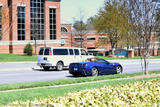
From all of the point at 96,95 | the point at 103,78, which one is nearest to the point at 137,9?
the point at 103,78

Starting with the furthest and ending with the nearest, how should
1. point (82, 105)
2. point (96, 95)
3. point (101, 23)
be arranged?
point (101, 23) < point (96, 95) < point (82, 105)

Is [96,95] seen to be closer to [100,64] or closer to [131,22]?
[131,22]

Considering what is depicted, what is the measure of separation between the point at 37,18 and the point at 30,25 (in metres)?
2.24

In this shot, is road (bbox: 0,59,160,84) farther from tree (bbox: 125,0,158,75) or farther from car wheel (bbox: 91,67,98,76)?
tree (bbox: 125,0,158,75)

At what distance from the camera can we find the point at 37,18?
5216cm

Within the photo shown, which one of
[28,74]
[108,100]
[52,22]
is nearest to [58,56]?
[28,74]

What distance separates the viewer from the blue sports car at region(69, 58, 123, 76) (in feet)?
56.3

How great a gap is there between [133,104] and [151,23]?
33.3 ft

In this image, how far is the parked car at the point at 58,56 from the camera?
22.4 meters

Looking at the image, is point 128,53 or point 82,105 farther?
point 128,53

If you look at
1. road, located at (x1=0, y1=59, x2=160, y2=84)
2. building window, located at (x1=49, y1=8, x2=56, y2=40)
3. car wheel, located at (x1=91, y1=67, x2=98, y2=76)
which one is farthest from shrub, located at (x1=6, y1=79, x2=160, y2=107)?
building window, located at (x1=49, y1=8, x2=56, y2=40)

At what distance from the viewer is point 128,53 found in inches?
2152

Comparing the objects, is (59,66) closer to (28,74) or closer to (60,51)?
(60,51)

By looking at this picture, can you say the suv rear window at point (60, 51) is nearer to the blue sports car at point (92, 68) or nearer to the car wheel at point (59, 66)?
the car wheel at point (59, 66)
